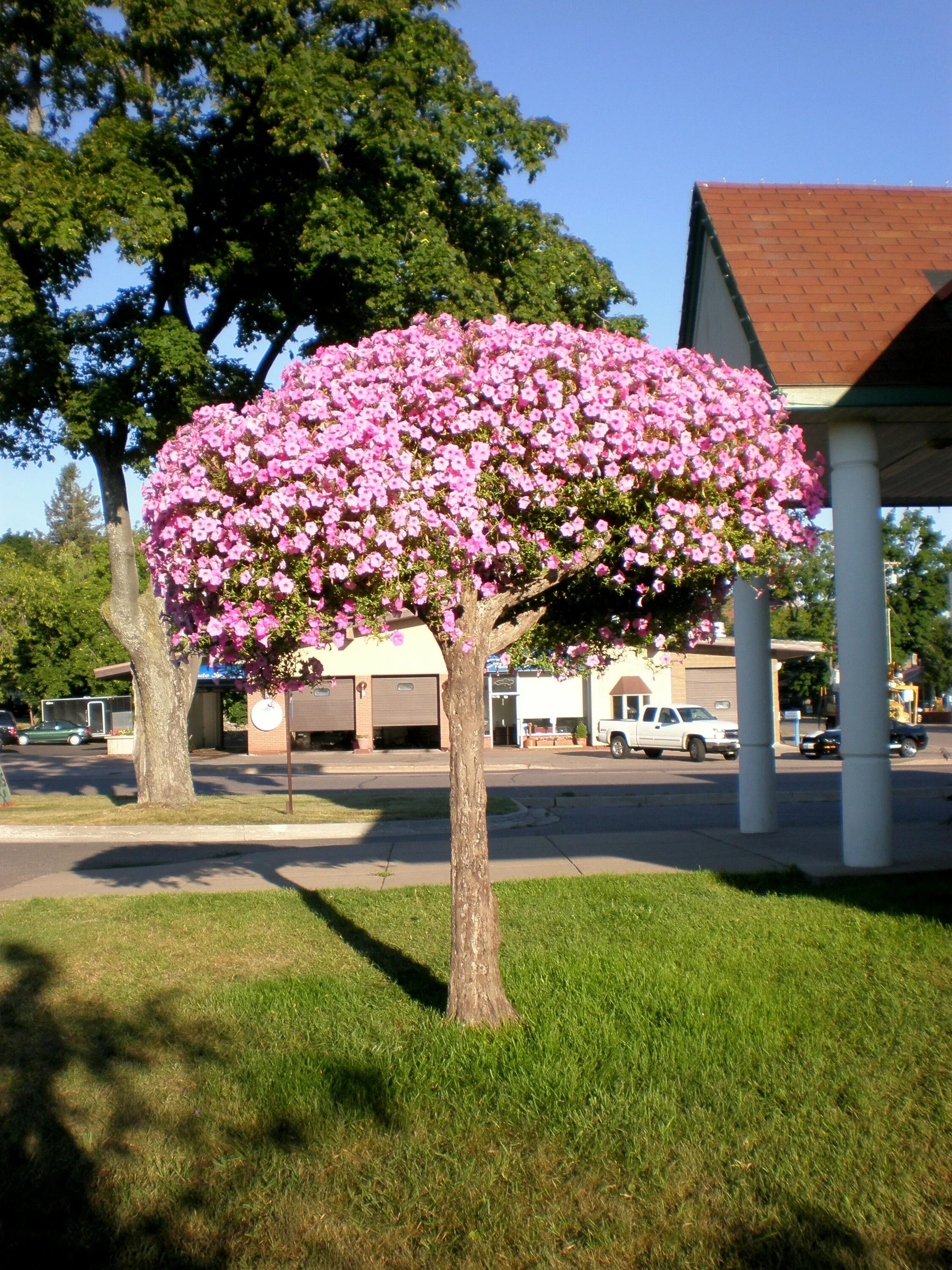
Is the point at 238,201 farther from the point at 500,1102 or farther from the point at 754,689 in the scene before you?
the point at 500,1102

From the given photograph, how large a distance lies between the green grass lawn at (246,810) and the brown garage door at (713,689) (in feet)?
72.0

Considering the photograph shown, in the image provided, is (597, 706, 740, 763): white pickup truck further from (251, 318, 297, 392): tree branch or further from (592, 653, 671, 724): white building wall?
(251, 318, 297, 392): tree branch

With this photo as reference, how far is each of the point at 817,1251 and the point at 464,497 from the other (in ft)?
9.87

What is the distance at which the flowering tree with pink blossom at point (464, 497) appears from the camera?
15.2 ft

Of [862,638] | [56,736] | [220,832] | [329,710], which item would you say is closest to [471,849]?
[862,638]

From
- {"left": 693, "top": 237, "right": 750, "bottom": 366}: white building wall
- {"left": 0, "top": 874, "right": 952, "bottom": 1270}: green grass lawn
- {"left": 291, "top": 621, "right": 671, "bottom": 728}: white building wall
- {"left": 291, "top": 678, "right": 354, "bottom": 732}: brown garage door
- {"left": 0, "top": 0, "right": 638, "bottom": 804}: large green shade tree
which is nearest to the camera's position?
{"left": 0, "top": 874, "right": 952, "bottom": 1270}: green grass lawn

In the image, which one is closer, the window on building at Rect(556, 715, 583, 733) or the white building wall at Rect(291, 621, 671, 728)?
the white building wall at Rect(291, 621, 671, 728)

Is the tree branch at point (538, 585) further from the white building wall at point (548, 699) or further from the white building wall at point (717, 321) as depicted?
the white building wall at point (548, 699)

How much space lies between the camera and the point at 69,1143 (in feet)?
14.1

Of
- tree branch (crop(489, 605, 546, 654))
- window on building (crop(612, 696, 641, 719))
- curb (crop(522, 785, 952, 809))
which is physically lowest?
curb (crop(522, 785, 952, 809))

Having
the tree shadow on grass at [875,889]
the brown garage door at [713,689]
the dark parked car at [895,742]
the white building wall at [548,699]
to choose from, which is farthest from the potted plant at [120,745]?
the tree shadow on grass at [875,889]

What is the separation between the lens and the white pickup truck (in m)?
33.1

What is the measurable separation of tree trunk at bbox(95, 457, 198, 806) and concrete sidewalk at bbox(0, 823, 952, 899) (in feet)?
14.0

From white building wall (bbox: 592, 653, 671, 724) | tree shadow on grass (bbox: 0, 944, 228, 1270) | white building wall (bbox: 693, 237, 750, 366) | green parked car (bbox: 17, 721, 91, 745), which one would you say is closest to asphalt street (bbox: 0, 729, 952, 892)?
white building wall (bbox: 592, 653, 671, 724)
